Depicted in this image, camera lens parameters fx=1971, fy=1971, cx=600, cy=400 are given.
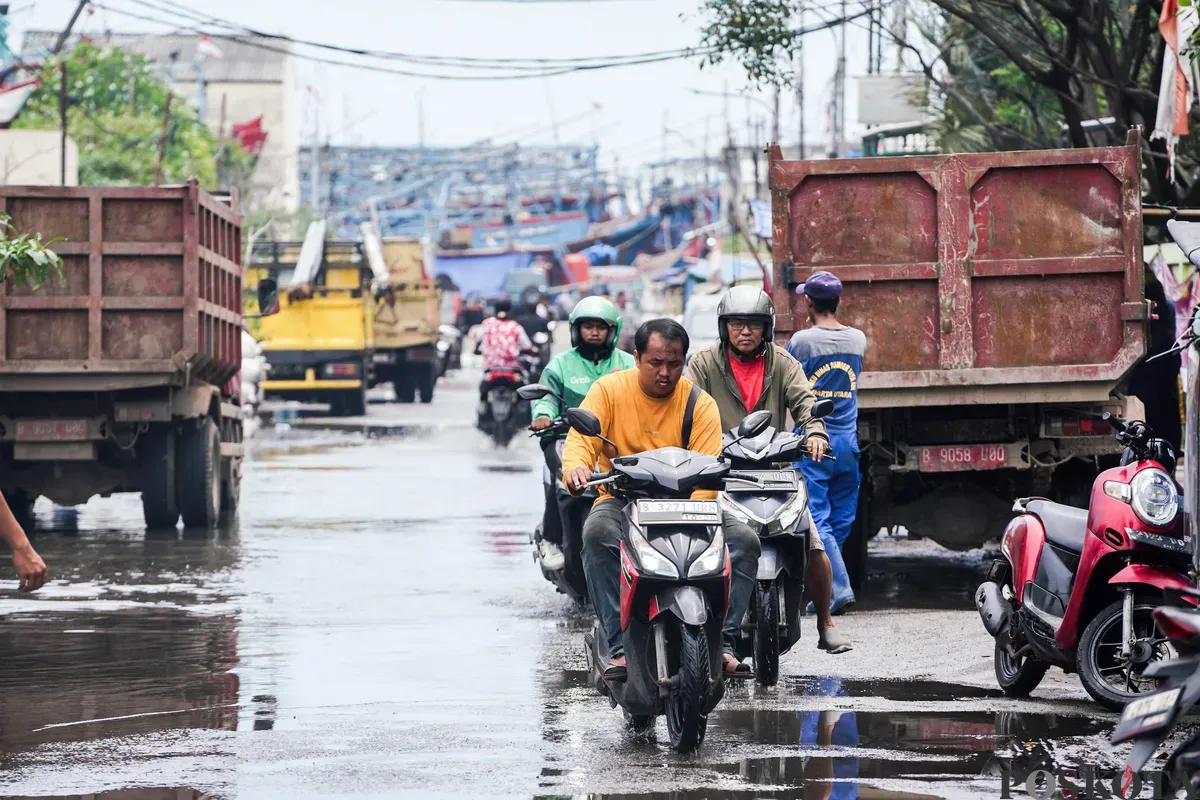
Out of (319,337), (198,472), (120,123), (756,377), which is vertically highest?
(120,123)

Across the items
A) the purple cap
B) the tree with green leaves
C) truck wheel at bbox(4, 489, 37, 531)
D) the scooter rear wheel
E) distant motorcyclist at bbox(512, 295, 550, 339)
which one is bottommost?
the scooter rear wheel

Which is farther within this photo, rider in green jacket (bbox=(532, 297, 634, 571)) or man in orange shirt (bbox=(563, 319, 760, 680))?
rider in green jacket (bbox=(532, 297, 634, 571))

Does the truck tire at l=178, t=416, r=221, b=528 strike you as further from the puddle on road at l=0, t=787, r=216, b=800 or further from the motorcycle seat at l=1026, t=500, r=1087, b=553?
the puddle on road at l=0, t=787, r=216, b=800

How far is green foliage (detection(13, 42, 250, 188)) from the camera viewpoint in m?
47.8

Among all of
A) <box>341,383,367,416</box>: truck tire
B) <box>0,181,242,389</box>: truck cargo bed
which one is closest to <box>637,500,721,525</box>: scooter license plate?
<box>0,181,242,389</box>: truck cargo bed

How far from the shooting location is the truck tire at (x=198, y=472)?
15227mm

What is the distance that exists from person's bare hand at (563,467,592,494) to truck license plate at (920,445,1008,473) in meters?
4.69

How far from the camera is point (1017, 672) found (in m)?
7.91

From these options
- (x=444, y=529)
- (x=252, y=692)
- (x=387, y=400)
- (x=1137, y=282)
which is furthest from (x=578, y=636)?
(x=387, y=400)

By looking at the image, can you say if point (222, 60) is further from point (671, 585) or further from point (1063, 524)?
point (671, 585)

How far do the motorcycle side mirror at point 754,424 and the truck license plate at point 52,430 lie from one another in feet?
26.3

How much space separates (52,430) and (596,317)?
571 cm

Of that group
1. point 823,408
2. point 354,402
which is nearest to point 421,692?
point 823,408

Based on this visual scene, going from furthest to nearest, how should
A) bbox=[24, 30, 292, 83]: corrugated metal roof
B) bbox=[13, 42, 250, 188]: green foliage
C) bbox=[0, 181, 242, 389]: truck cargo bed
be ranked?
bbox=[24, 30, 292, 83]: corrugated metal roof < bbox=[13, 42, 250, 188]: green foliage < bbox=[0, 181, 242, 389]: truck cargo bed
